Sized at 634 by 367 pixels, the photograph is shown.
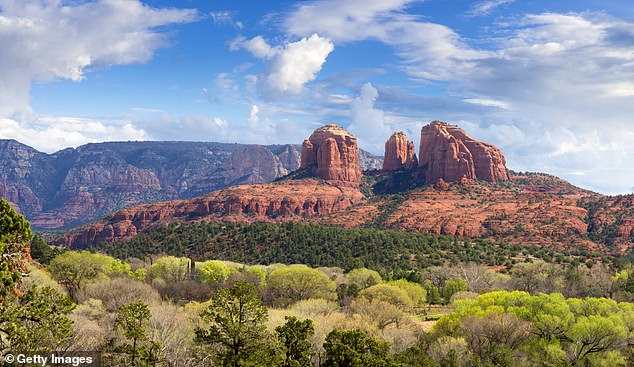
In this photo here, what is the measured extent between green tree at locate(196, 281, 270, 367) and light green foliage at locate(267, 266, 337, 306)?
41.3m

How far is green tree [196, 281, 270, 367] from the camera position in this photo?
27.7 m

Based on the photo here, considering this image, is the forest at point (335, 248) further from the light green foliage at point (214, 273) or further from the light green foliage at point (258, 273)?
the light green foliage at point (214, 273)

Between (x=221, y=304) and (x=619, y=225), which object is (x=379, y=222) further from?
(x=221, y=304)

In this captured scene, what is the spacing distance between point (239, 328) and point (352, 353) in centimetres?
698

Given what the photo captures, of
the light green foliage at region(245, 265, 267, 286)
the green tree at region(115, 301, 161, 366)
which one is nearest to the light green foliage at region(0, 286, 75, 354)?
the green tree at region(115, 301, 161, 366)

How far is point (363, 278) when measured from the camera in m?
86.1

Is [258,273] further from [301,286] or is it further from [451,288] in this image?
[451,288]

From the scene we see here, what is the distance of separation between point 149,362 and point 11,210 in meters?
14.1

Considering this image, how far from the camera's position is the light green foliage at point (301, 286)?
71.6m

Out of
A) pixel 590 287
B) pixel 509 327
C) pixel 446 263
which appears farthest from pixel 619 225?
pixel 509 327

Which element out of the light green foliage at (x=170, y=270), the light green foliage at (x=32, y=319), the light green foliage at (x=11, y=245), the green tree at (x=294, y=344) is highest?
the light green foliage at (x=11, y=245)

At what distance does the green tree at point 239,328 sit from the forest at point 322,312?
0.27 ft

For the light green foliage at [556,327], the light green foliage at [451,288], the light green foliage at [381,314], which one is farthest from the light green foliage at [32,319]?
the light green foliage at [451,288]

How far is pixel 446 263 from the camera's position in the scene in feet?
361
